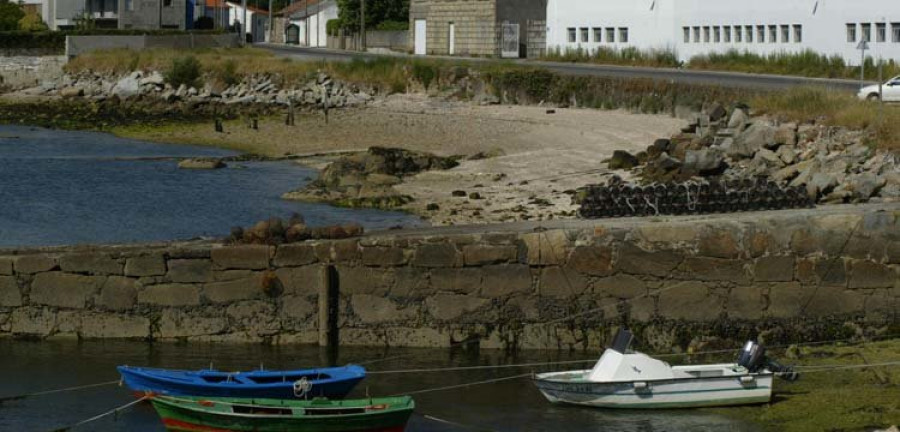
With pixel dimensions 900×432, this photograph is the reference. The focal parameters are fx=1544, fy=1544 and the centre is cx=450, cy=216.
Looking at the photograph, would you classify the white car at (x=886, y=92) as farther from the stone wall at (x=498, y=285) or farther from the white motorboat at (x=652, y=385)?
the white motorboat at (x=652, y=385)

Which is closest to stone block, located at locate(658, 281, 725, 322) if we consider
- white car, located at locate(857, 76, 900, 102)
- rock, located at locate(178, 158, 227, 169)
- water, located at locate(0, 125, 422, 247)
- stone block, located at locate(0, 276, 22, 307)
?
stone block, located at locate(0, 276, 22, 307)

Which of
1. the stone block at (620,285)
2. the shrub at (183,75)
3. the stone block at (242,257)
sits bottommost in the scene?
the stone block at (620,285)

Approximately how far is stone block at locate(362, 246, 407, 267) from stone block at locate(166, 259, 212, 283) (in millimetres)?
1982

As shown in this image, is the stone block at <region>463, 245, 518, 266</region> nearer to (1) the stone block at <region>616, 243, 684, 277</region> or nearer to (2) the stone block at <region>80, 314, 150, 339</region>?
(1) the stone block at <region>616, 243, 684, 277</region>

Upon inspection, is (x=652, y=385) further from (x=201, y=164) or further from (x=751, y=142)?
(x=201, y=164)

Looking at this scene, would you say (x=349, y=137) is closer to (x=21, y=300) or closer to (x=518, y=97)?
(x=518, y=97)

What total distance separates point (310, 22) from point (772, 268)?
9351cm

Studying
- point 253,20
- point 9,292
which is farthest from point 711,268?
point 253,20

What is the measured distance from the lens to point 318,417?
612 inches

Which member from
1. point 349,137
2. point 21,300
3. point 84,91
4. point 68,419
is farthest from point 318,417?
point 84,91

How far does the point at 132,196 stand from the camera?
130 feet

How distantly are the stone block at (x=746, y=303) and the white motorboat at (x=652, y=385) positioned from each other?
271 centimetres

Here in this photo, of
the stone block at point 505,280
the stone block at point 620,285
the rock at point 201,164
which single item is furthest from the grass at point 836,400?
the rock at point 201,164

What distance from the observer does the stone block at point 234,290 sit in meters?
19.6
